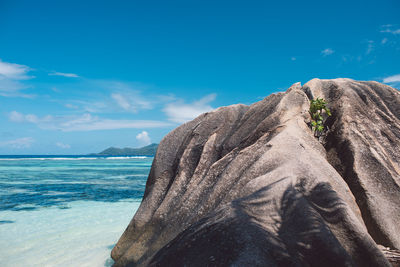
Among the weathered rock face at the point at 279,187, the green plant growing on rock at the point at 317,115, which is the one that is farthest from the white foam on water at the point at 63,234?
the green plant growing on rock at the point at 317,115

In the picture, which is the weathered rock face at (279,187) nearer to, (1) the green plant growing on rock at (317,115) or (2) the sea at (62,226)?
(1) the green plant growing on rock at (317,115)

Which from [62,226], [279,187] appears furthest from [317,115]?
[62,226]

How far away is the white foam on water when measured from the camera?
7.28 metres

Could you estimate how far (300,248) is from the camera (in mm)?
2863

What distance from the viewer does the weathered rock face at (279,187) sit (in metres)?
2.92

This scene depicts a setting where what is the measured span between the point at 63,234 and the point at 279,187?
843 cm

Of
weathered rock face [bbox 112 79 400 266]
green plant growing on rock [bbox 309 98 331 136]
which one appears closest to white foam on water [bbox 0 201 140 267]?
weathered rock face [bbox 112 79 400 266]

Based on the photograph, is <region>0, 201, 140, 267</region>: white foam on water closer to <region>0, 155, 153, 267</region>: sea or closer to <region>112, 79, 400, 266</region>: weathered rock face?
<region>0, 155, 153, 267</region>: sea

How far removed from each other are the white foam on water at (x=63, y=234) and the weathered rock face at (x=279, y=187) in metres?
1.97

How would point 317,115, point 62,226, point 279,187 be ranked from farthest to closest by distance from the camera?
point 62,226
point 317,115
point 279,187

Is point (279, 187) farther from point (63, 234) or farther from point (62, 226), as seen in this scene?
point (62, 226)

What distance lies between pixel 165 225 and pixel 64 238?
5041 millimetres

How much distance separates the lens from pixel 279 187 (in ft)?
11.6

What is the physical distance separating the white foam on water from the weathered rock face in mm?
1973
